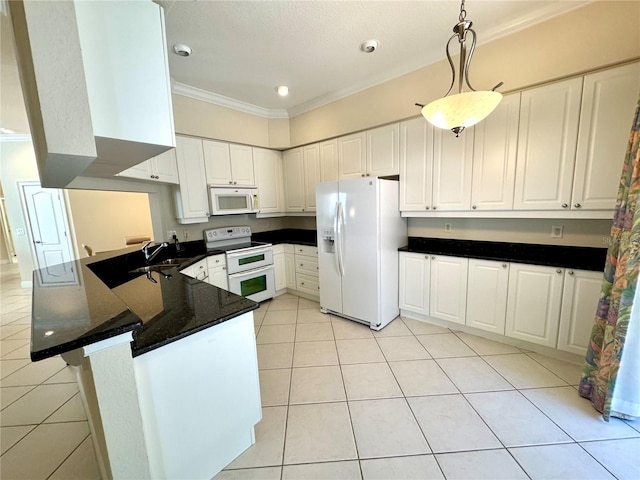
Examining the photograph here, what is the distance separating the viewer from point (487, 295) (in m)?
2.54

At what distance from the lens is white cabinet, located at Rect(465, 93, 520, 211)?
2324mm

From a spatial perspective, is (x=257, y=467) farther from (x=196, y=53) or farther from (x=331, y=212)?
(x=196, y=53)

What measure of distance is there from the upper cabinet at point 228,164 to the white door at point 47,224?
3.52 m

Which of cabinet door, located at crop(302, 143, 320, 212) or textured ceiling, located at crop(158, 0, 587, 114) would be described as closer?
textured ceiling, located at crop(158, 0, 587, 114)

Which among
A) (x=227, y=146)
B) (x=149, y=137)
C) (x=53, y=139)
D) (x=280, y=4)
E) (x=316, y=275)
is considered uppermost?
(x=280, y=4)

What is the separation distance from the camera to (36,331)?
885 mm

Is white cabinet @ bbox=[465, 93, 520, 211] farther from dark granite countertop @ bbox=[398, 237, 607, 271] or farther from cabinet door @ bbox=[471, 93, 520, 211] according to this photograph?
dark granite countertop @ bbox=[398, 237, 607, 271]

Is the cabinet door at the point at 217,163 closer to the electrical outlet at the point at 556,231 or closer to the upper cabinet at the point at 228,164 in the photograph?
the upper cabinet at the point at 228,164

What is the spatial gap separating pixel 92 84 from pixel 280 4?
1439 millimetres

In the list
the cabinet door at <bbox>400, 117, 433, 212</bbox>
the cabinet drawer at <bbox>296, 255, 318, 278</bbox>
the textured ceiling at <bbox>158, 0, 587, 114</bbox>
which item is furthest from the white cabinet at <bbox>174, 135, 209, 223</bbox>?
the cabinet door at <bbox>400, 117, 433, 212</bbox>

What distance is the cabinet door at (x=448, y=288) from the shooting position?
2.67 metres

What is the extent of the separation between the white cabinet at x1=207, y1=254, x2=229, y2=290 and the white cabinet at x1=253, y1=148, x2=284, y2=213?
41.6 inches

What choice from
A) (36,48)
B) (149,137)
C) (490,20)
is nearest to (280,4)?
(149,137)

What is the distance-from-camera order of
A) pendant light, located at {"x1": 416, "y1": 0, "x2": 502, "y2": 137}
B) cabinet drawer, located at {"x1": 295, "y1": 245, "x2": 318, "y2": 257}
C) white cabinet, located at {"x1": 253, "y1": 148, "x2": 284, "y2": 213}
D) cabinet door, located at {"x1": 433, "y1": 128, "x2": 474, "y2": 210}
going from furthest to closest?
white cabinet, located at {"x1": 253, "y1": 148, "x2": 284, "y2": 213} → cabinet drawer, located at {"x1": 295, "y1": 245, "x2": 318, "y2": 257} → cabinet door, located at {"x1": 433, "y1": 128, "x2": 474, "y2": 210} → pendant light, located at {"x1": 416, "y1": 0, "x2": 502, "y2": 137}
